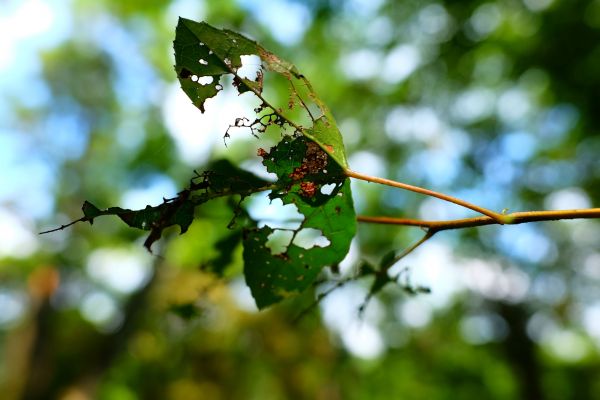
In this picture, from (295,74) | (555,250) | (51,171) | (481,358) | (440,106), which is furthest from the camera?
(481,358)

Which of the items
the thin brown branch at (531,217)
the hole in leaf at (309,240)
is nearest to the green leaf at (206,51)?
the hole in leaf at (309,240)

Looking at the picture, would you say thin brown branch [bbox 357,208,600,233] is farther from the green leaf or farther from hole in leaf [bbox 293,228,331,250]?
the green leaf

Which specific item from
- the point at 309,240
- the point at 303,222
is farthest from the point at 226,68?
the point at 309,240

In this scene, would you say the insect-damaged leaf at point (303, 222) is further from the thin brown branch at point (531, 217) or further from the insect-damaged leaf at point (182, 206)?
the thin brown branch at point (531, 217)

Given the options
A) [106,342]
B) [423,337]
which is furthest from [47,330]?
[423,337]

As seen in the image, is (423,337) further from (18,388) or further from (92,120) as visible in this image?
(92,120)

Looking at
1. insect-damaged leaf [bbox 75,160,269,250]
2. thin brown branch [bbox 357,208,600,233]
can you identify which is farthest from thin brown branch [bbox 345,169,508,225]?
insect-damaged leaf [bbox 75,160,269,250]
